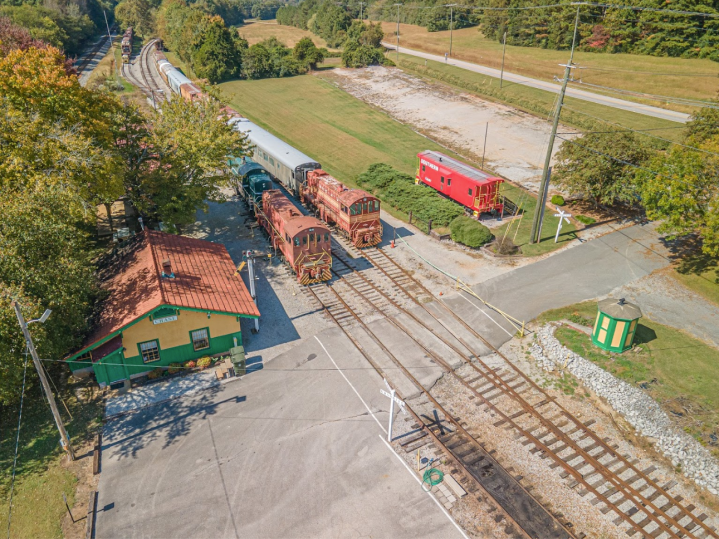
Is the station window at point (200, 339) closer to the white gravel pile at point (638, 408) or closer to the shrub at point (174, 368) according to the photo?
the shrub at point (174, 368)

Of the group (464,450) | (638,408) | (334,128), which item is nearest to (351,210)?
(464,450)

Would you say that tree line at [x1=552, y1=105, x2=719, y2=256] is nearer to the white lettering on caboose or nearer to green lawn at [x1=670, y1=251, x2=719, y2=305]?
green lawn at [x1=670, y1=251, x2=719, y2=305]

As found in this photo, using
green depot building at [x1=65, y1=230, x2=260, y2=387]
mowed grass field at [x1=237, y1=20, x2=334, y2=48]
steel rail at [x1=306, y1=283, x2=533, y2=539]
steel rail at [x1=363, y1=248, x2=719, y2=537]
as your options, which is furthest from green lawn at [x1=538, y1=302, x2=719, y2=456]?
mowed grass field at [x1=237, y1=20, x2=334, y2=48]

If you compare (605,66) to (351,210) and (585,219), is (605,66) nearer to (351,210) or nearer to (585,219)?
(585,219)

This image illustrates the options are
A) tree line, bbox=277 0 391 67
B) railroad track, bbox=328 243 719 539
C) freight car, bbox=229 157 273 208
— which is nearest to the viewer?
railroad track, bbox=328 243 719 539

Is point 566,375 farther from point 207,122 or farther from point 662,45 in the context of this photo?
point 662,45

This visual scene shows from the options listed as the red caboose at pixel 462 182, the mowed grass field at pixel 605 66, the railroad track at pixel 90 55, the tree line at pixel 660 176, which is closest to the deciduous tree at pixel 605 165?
the tree line at pixel 660 176
